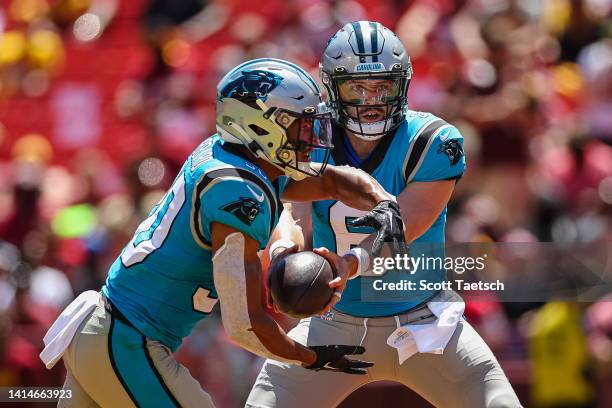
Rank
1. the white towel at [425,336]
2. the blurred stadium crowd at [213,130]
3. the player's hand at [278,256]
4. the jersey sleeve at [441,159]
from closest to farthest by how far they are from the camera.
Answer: the player's hand at [278,256] → the white towel at [425,336] → the jersey sleeve at [441,159] → the blurred stadium crowd at [213,130]

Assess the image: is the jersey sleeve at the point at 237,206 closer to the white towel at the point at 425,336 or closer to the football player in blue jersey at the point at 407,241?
the football player in blue jersey at the point at 407,241

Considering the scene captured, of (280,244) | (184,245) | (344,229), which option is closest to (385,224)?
(280,244)

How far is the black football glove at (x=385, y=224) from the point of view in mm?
4645

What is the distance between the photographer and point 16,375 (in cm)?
746

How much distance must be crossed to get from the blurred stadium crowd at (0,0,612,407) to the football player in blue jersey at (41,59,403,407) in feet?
9.32

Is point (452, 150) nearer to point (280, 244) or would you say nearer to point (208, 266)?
point (280, 244)

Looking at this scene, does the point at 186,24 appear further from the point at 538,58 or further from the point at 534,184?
the point at 534,184

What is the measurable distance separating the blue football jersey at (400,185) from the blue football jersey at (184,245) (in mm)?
904

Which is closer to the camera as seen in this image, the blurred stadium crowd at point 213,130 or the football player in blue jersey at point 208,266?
the football player in blue jersey at point 208,266

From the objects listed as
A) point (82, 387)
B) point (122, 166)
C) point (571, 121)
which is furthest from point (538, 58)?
point (82, 387)

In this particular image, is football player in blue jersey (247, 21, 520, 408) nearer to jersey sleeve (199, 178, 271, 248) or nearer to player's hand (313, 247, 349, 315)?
player's hand (313, 247, 349, 315)

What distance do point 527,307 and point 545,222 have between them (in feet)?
3.60

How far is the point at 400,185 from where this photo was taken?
5.34 metres

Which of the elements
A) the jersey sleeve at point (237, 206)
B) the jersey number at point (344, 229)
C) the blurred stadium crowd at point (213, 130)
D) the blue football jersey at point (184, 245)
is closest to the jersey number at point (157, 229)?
the blue football jersey at point (184, 245)
